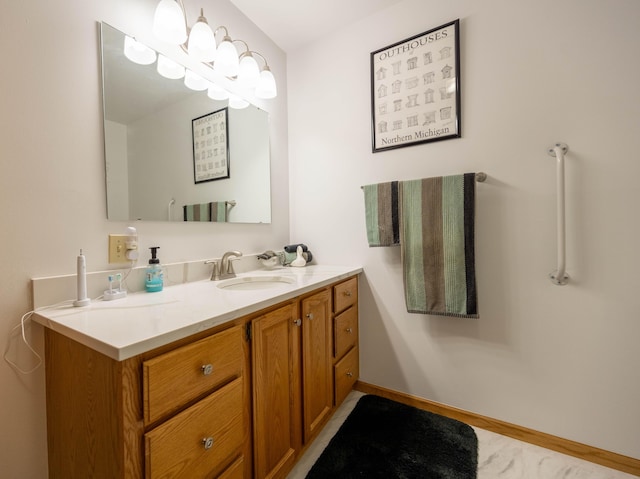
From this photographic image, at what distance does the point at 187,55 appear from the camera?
1251mm

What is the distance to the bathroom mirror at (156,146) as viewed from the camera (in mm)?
999

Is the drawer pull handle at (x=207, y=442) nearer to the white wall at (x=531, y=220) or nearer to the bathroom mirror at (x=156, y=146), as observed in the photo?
the bathroom mirror at (x=156, y=146)

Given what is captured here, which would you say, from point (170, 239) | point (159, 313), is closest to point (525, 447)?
point (159, 313)

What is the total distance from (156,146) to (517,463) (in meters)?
2.07

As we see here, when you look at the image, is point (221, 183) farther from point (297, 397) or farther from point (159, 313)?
point (297, 397)

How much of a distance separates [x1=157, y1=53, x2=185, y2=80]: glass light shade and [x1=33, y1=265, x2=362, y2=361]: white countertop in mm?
954

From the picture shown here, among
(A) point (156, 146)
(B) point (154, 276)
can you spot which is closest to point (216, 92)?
(A) point (156, 146)

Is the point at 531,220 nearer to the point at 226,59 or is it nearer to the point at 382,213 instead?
the point at 382,213

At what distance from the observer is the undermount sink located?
132cm

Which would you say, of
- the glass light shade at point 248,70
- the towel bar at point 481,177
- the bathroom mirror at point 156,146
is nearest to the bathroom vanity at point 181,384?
the bathroom mirror at point 156,146

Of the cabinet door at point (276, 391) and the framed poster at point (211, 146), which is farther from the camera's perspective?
the framed poster at point (211, 146)

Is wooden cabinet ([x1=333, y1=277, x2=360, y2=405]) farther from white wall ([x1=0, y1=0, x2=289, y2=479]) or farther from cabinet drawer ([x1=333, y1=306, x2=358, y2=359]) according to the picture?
white wall ([x1=0, y1=0, x2=289, y2=479])

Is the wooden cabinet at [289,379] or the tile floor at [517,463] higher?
the wooden cabinet at [289,379]

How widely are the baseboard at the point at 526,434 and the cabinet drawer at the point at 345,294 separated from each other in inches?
22.3
